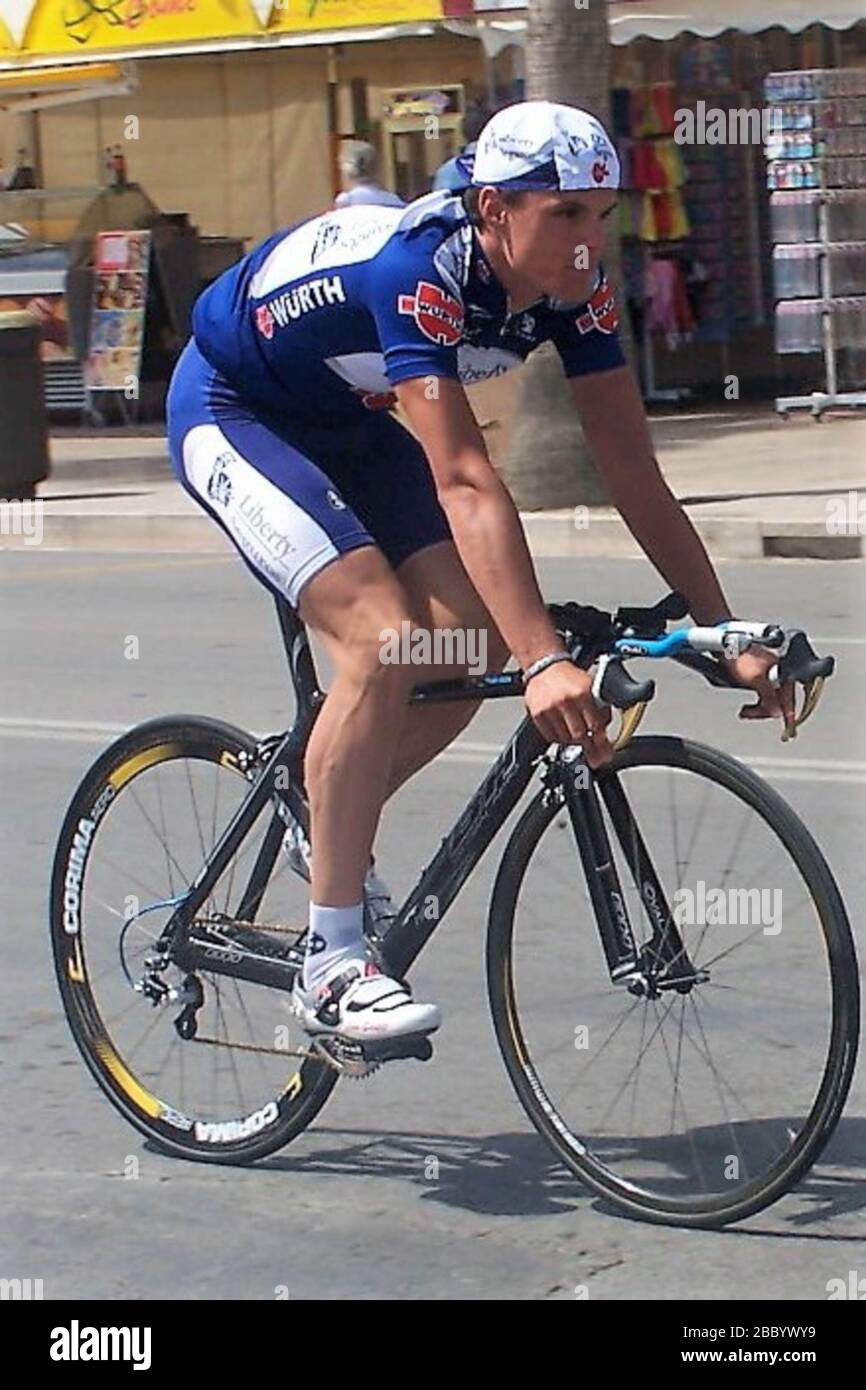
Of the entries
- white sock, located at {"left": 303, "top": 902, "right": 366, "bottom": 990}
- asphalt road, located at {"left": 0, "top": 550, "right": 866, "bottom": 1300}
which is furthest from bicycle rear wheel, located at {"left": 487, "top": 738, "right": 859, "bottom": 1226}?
white sock, located at {"left": 303, "top": 902, "right": 366, "bottom": 990}

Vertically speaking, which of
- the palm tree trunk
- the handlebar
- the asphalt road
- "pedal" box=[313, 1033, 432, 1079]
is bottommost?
the asphalt road

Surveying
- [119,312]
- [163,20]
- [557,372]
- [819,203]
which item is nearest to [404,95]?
[163,20]

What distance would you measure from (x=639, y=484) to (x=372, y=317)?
53 cm

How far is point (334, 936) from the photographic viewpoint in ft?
15.6

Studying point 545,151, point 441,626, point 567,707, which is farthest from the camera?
point 441,626

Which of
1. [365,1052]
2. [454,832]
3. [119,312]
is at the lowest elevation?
[365,1052]

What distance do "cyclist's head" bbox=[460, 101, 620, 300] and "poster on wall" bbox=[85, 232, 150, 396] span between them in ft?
53.5

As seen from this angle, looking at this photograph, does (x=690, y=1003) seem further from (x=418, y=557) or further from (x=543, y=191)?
(x=543, y=191)

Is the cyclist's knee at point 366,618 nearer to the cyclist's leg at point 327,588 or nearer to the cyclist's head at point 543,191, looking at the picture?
the cyclist's leg at point 327,588

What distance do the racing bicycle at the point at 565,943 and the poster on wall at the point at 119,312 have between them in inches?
611

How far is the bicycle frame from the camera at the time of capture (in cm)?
461

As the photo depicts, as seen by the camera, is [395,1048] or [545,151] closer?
[545,151]

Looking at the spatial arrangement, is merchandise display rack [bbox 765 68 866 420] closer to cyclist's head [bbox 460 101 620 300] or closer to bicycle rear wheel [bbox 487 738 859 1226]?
bicycle rear wheel [bbox 487 738 859 1226]
